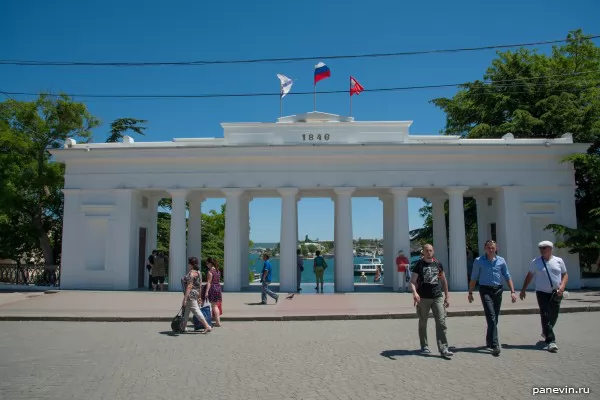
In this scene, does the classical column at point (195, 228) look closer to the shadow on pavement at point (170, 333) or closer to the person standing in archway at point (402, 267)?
the person standing in archway at point (402, 267)

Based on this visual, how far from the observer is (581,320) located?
12602mm

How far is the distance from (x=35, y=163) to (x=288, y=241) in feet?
50.1

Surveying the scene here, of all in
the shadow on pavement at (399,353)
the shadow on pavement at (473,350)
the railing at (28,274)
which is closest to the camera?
the shadow on pavement at (399,353)

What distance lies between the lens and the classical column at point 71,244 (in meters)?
22.6

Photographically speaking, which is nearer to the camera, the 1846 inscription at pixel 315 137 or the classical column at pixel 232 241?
the classical column at pixel 232 241

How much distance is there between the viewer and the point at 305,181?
22.2 m

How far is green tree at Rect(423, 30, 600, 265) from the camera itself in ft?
75.0

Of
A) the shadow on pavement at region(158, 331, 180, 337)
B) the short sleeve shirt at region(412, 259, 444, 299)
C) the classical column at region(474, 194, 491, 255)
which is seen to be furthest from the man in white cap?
the classical column at region(474, 194, 491, 255)

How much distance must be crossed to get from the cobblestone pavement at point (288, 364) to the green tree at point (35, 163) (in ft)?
53.7

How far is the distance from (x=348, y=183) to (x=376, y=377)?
1539 cm

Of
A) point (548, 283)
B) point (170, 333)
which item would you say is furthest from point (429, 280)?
point (170, 333)

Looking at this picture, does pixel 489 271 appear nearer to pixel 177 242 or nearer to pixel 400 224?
pixel 400 224

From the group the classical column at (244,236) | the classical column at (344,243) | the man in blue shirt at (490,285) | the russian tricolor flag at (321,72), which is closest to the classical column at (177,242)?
the classical column at (244,236)

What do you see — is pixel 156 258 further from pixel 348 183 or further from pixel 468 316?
pixel 468 316
